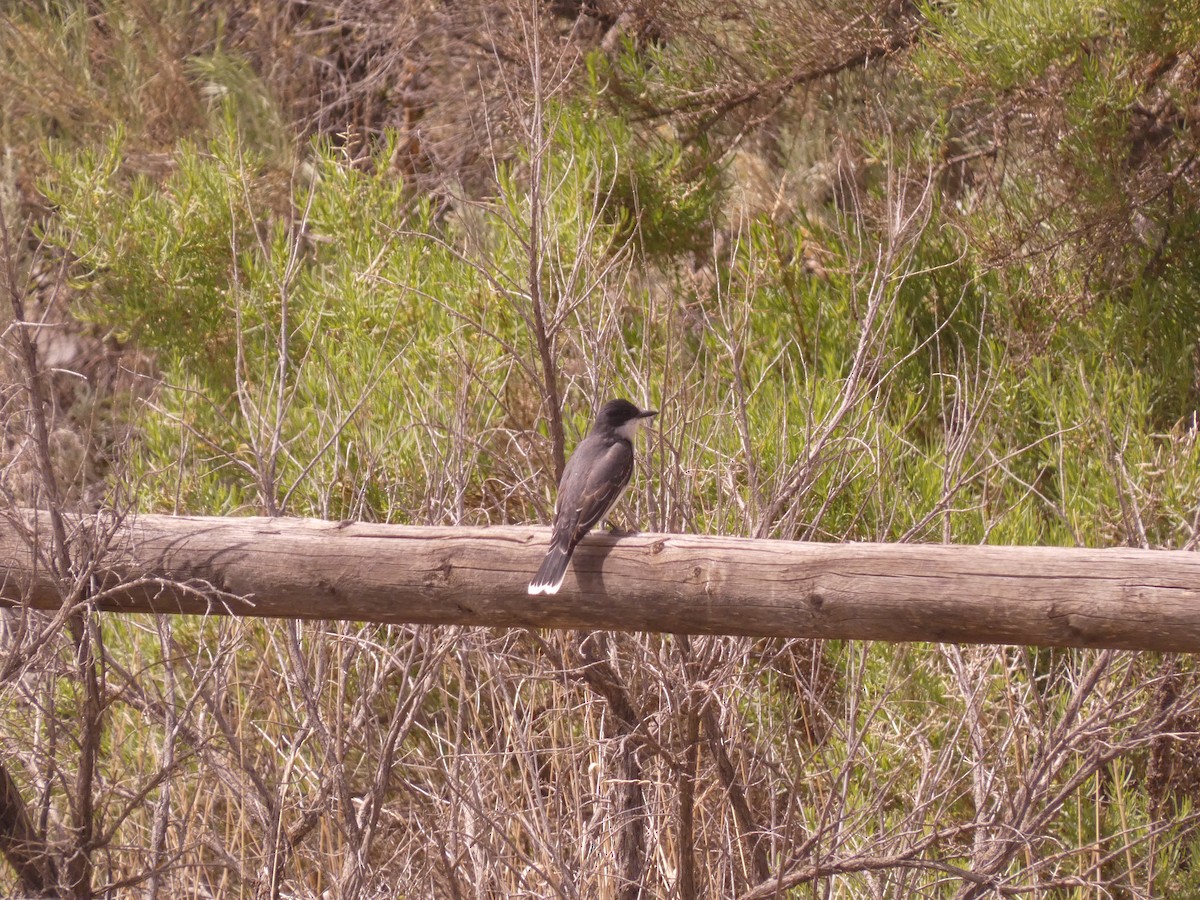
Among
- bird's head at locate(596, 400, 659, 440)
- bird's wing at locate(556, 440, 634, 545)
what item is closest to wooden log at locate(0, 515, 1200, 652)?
bird's wing at locate(556, 440, 634, 545)

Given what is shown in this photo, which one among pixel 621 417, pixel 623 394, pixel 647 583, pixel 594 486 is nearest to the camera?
pixel 647 583

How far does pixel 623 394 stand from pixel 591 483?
191 cm

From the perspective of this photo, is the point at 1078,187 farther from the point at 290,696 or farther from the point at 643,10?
the point at 290,696

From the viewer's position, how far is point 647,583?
3023 mm

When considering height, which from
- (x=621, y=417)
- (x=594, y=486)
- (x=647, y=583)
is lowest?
(x=647, y=583)

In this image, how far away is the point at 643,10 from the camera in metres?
8.26

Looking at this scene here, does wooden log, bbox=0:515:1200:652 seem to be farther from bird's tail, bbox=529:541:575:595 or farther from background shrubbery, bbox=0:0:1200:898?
background shrubbery, bbox=0:0:1200:898

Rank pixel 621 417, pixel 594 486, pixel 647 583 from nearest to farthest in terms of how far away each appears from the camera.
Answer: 1. pixel 647 583
2. pixel 594 486
3. pixel 621 417

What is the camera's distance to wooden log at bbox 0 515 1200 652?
278 centimetres

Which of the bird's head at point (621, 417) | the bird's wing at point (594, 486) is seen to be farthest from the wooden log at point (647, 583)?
the bird's head at point (621, 417)

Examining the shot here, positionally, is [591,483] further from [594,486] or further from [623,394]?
[623,394]

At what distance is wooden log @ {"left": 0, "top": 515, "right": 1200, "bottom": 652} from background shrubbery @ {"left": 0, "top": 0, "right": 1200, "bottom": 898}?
23 cm

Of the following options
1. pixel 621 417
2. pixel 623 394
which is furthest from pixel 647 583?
pixel 623 394

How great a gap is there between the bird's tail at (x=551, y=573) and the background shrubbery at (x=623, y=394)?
0.72 metres
